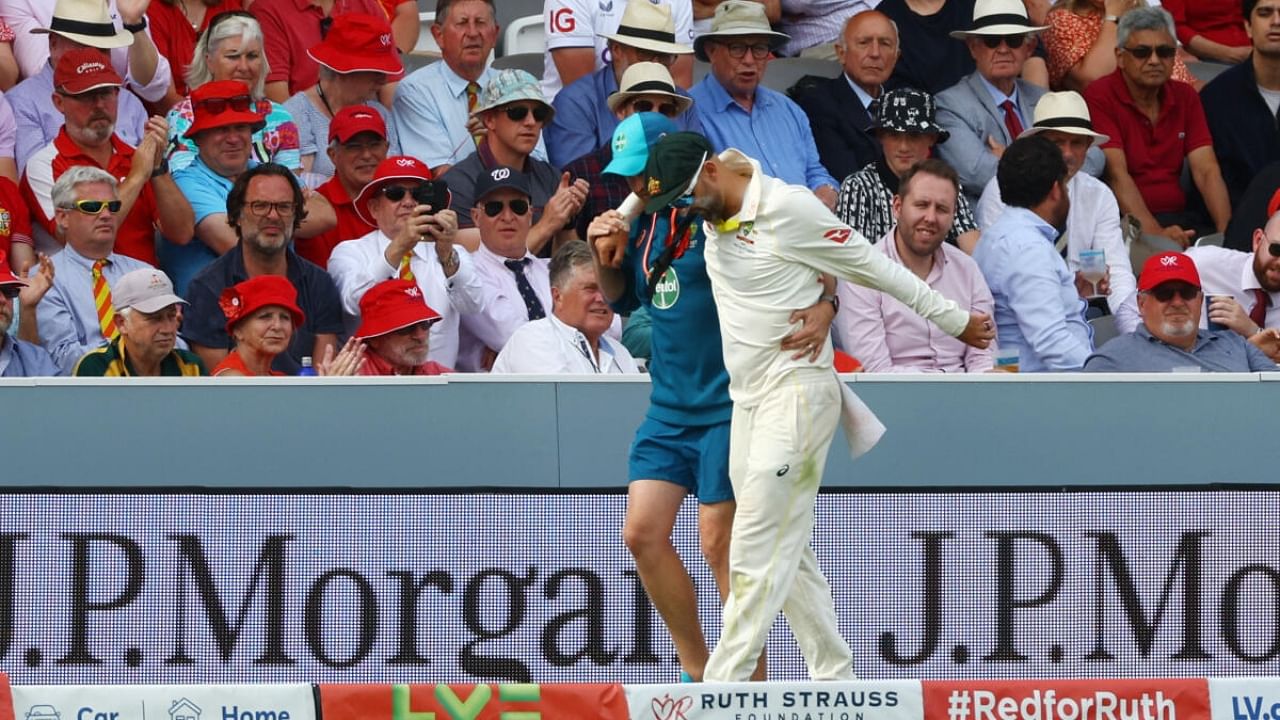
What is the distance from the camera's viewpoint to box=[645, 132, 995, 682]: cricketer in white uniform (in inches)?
250

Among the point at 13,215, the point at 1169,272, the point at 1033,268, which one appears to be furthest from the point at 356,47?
the point at 1169,272

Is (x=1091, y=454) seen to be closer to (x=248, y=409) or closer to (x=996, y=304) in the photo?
(x=996, y=304)

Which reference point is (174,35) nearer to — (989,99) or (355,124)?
(355,124)

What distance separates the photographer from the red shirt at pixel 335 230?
934 cm

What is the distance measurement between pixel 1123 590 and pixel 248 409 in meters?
2.97

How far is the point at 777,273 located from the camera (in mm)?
6434

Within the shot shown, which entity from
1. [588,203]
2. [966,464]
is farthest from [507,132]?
[966,464]

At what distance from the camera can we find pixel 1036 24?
11.5 meters

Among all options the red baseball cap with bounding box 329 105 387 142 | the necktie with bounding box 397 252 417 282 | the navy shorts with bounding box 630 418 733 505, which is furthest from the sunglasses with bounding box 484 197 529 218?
the navy shorts with bounding box 630 418 733 505

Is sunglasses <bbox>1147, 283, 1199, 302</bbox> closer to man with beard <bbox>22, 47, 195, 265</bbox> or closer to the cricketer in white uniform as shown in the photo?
the cricketer in white uniform

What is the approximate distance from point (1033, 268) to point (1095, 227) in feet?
3.28

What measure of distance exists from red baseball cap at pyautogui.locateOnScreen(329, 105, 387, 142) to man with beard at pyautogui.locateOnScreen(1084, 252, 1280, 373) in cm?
306

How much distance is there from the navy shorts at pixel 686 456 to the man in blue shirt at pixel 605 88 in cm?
350

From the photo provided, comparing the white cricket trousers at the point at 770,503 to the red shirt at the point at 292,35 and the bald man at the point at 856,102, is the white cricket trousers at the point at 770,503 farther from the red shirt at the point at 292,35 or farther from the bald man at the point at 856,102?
the red shirt at the point at 292,35
